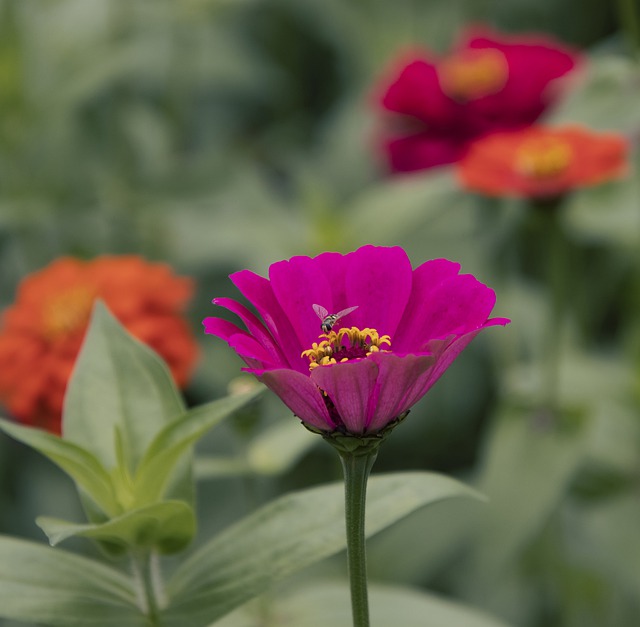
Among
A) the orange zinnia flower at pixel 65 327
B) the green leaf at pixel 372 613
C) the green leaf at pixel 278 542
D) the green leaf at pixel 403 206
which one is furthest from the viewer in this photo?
the green leaf at pixel 403 206

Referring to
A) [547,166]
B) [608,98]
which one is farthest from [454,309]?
[608,98]

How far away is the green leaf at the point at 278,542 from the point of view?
0.44m

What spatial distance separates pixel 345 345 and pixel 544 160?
37 cm

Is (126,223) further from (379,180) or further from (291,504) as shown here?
(291,504)

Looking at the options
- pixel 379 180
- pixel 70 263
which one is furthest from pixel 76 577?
pixel 379 180

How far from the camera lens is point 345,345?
1.40 feet

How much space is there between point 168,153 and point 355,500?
848 millimetres

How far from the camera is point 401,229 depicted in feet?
3.23

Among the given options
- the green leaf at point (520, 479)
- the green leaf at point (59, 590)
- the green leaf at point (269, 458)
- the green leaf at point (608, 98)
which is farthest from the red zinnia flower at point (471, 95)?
the green leaf at point (59, 590)

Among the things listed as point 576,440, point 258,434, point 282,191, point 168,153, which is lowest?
point 576,440

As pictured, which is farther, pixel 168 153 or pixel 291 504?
pixel 168 153

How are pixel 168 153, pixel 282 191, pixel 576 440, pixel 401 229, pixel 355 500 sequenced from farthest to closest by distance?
pixel 282 191 → pixel 168 153 → pixel 401 229 → pixel 576 440 → pixel 355 500

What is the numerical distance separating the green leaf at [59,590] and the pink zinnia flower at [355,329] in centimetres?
13

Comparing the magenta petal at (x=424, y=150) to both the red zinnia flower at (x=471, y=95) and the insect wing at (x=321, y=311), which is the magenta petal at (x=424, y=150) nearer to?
the red zinnia flower at (x=471, y=95)
